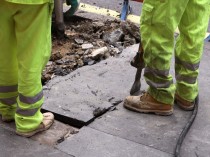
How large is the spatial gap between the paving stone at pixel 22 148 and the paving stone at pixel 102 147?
8 centimetres

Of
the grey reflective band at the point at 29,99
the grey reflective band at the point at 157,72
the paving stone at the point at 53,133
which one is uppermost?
the grey reflective band at the point at 157,72

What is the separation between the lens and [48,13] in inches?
114

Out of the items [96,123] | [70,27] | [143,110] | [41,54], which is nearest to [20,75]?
[41,54]

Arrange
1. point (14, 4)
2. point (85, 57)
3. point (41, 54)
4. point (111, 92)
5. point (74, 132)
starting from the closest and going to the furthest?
point (14, 4), point (41, 54), point (74, 132), point (111, 92), point (85, 57)

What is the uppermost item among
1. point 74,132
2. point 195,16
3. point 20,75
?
point 195,16

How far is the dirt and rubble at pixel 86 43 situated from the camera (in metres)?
4.45

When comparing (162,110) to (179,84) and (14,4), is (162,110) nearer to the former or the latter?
(179,84)

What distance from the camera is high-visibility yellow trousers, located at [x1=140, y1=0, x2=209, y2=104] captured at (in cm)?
315

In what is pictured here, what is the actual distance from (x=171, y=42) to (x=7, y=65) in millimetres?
→ 1195

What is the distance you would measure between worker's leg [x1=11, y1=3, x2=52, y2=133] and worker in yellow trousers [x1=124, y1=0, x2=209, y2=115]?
2.51 feet

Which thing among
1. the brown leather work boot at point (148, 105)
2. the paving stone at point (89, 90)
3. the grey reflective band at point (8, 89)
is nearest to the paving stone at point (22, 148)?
the grey reflective band at point (8, 89)

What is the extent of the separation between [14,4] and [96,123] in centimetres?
111

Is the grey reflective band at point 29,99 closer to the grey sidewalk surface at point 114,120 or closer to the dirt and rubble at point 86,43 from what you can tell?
the grey sidewalk surface at point 114,120

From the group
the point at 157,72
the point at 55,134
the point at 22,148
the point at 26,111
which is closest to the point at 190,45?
the point at 157,72
